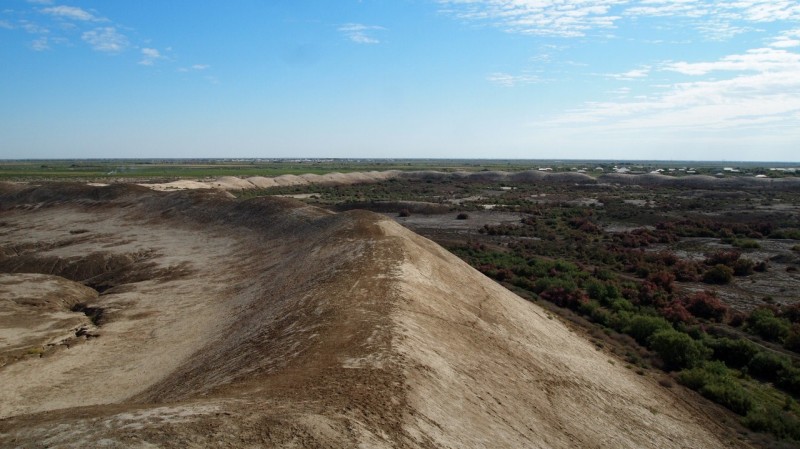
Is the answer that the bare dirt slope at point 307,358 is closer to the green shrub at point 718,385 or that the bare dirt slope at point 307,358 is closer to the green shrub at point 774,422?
the green shrub at point 774,422

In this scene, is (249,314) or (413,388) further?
(249,314)

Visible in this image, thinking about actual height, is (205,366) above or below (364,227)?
below

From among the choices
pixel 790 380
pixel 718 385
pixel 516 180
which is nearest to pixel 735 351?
pixel 790 380

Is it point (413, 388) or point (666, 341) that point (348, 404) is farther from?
point (666, 341)

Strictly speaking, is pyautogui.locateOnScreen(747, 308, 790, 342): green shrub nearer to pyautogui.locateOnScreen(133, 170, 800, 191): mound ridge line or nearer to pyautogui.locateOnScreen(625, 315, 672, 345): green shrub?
pyautogui.locateOnScreen(625, 315, 672, 345): green shrub

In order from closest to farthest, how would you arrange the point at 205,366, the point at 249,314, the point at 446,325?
the point at 205,366, the point at 446,325, the point at 249,314

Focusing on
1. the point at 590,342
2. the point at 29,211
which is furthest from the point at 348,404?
the point at 29,211

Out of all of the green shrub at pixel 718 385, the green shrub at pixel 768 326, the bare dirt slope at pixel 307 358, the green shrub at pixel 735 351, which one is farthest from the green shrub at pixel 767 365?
the bare dirt slope at pixel 307 358
